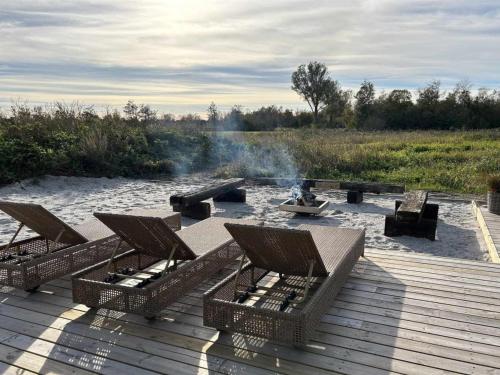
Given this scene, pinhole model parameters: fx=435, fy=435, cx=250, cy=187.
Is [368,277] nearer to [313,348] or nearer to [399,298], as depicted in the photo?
[399,298]

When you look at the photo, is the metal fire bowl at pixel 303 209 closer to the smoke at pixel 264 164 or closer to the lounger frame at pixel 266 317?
the smoke at pixel 264 164

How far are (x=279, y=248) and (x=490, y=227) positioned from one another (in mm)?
4674

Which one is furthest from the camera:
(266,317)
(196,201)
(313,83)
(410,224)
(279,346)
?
(313,83)

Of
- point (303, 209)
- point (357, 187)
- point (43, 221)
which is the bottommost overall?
point (303, 209)

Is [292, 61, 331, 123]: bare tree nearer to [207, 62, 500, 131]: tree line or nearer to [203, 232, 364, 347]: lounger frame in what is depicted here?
[207, 62, 500, 131]: tree line

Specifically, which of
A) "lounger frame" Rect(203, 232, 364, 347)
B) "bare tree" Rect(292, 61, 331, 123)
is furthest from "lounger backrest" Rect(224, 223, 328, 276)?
"bare tree" Rect(292, 61, 331, 123)

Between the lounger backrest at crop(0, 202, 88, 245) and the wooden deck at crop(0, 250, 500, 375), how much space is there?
1.83 ft

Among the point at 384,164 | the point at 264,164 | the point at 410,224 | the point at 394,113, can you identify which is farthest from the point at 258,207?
the point at 394,113

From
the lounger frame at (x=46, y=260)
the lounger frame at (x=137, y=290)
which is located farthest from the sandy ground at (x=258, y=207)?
the lounger frame at (x=137, y=290)

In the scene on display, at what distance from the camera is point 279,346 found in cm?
306

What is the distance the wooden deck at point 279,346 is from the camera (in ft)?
9.20

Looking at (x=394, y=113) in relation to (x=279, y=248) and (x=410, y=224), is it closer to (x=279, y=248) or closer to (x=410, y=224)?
(x=410, y=224)

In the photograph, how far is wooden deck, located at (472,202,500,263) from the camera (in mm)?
5391

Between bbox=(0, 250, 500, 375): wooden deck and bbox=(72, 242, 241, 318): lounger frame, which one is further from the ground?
bbox=(72, 242, 241, 318): lounger frame
